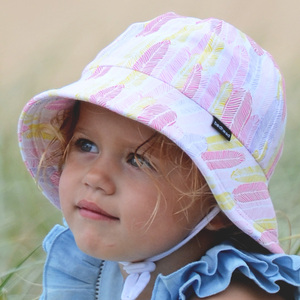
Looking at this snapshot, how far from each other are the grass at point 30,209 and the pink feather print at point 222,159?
2.22 feet

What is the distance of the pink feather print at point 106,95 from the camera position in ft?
4.51

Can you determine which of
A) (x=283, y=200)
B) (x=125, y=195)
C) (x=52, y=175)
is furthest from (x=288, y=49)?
(x=125, y=195)

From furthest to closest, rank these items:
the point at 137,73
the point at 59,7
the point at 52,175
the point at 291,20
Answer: the point at 59,7 → the point at 291,20 → the point at 52,175 → the point at 137,73

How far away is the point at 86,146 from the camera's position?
1.52 m

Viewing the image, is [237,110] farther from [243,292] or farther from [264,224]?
[243,292]

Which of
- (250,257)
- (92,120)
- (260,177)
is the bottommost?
(250,257)

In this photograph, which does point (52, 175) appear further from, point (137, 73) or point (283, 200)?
point (283, 200)

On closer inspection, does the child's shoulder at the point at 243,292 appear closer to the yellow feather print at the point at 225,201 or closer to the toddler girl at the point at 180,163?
the toddler girl at the point at 180,163

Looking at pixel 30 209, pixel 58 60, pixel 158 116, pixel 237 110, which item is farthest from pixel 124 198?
pixel 58 60

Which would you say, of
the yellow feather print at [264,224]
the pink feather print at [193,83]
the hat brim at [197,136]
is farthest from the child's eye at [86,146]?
the yellow feather print at [264,224]

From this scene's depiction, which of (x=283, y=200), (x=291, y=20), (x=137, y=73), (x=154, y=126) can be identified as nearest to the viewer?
(x=154, y=126)

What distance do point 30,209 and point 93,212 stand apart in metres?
0.87

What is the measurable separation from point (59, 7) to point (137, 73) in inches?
48.8

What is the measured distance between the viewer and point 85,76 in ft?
5.01
